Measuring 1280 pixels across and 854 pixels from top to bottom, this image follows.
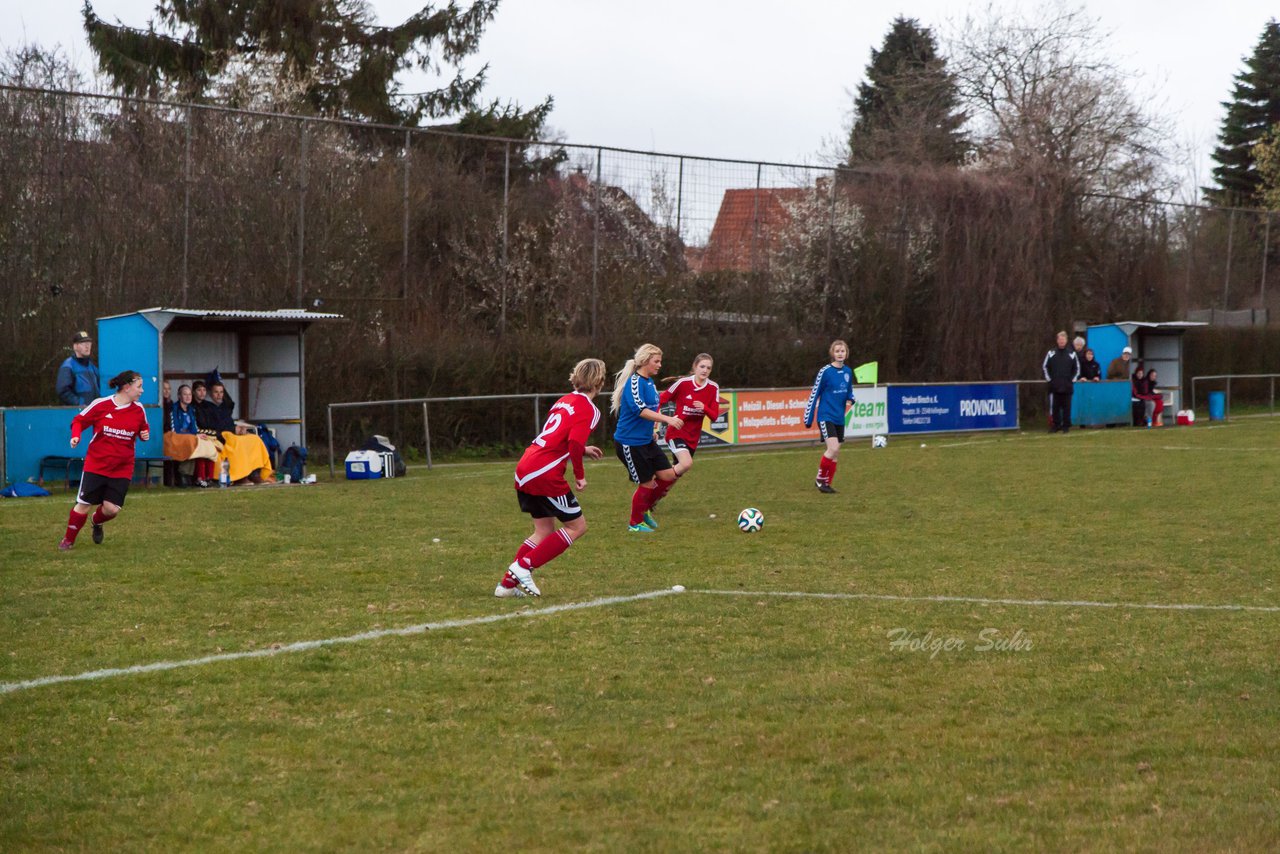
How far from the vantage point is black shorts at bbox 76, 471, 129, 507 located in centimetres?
1175

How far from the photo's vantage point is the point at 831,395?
663 inches

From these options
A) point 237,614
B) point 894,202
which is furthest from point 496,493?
point 894,202

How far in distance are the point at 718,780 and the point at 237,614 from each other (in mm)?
4368

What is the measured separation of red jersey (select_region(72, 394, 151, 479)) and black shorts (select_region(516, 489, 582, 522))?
14.2 ft

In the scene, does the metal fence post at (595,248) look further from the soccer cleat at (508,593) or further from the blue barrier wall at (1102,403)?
the soccer cleat at (508,593)

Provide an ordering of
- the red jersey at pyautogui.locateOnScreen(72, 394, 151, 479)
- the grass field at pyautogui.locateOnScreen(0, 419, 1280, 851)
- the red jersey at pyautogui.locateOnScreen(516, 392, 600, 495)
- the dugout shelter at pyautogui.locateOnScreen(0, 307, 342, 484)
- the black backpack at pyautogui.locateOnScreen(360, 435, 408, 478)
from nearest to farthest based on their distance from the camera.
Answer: the grass field at pyautogui.locateOnScreen(0, 419, 1280, 851) → the red jersey at pyautogui.locateOnScreen(516, 392, 600, 495) → the red jersey at pyautogui.locateOnScreen(72, 394, 151, 479) → the dugout shelter at pyautogui.locateOnScreen(0, 307, 342, 484) → the black backpack at pyautogui.locateOnScreen(360, 435, 408, 478)

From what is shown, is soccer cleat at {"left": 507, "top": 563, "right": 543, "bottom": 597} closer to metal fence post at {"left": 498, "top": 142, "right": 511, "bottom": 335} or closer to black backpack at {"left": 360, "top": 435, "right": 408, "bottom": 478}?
black backpack at {"left": 360, "top": 435, "right": 408, "bottom": 478}

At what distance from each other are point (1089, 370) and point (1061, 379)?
2.22m

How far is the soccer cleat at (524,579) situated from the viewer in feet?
30.0

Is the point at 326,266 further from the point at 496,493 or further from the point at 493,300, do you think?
the point at 496,493

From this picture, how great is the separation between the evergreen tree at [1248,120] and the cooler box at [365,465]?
177 ft

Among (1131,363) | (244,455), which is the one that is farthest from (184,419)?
(1131,363)

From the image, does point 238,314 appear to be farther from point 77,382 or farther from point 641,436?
point 641,436

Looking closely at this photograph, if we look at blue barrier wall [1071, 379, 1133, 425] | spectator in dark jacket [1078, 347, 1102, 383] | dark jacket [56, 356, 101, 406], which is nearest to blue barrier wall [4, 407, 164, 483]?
dark jacket [56, 356, 101, 406]
